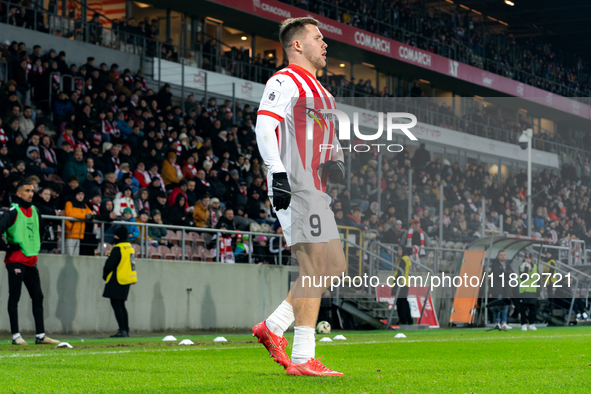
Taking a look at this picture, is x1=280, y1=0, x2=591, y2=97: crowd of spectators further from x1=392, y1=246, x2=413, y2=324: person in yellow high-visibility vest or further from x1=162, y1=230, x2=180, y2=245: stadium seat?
x1=162, y1=230, x2=180, y2=245: stadium seat

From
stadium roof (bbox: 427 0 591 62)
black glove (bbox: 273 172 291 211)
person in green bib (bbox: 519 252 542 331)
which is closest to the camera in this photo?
black glove (bbox: 273 172 291 211)

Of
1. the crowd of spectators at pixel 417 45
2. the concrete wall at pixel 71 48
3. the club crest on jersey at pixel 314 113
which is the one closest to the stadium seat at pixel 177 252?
the concrete wall at pixel 71 48

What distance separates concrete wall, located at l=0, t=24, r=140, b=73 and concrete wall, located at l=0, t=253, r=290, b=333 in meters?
8.04

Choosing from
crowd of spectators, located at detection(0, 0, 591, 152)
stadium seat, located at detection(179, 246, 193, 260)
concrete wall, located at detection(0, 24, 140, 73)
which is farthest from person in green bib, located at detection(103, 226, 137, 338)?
crowd of spectators, located at detection(0, 0, 591, 152)

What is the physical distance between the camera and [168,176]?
16.3 meters

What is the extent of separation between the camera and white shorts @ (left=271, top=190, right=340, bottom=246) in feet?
15.3

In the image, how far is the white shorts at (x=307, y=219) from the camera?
15.3ft

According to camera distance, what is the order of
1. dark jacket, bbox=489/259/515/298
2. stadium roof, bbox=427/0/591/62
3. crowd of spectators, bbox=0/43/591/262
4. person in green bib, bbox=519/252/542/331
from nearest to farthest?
crowd of spectators, bbox=0/43/591/262 < person in green bib, bbox=519/252/542/331 < dark jacket, bbox=489/259/515/298 < stadium roof, bbox=427/0/591/62

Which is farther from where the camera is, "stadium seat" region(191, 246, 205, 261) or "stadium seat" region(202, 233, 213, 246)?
"stadium seat" region(202, 233, 213, 246)

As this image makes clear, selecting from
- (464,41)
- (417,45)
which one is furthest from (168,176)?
(464,41)

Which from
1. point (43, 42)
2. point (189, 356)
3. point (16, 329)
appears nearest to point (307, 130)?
point (189, 356)

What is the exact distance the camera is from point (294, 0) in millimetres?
27703

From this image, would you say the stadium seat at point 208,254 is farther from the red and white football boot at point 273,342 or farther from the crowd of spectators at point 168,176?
the red and white football boot at point 273,342

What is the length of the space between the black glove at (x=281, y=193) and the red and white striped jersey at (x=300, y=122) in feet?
1.21
